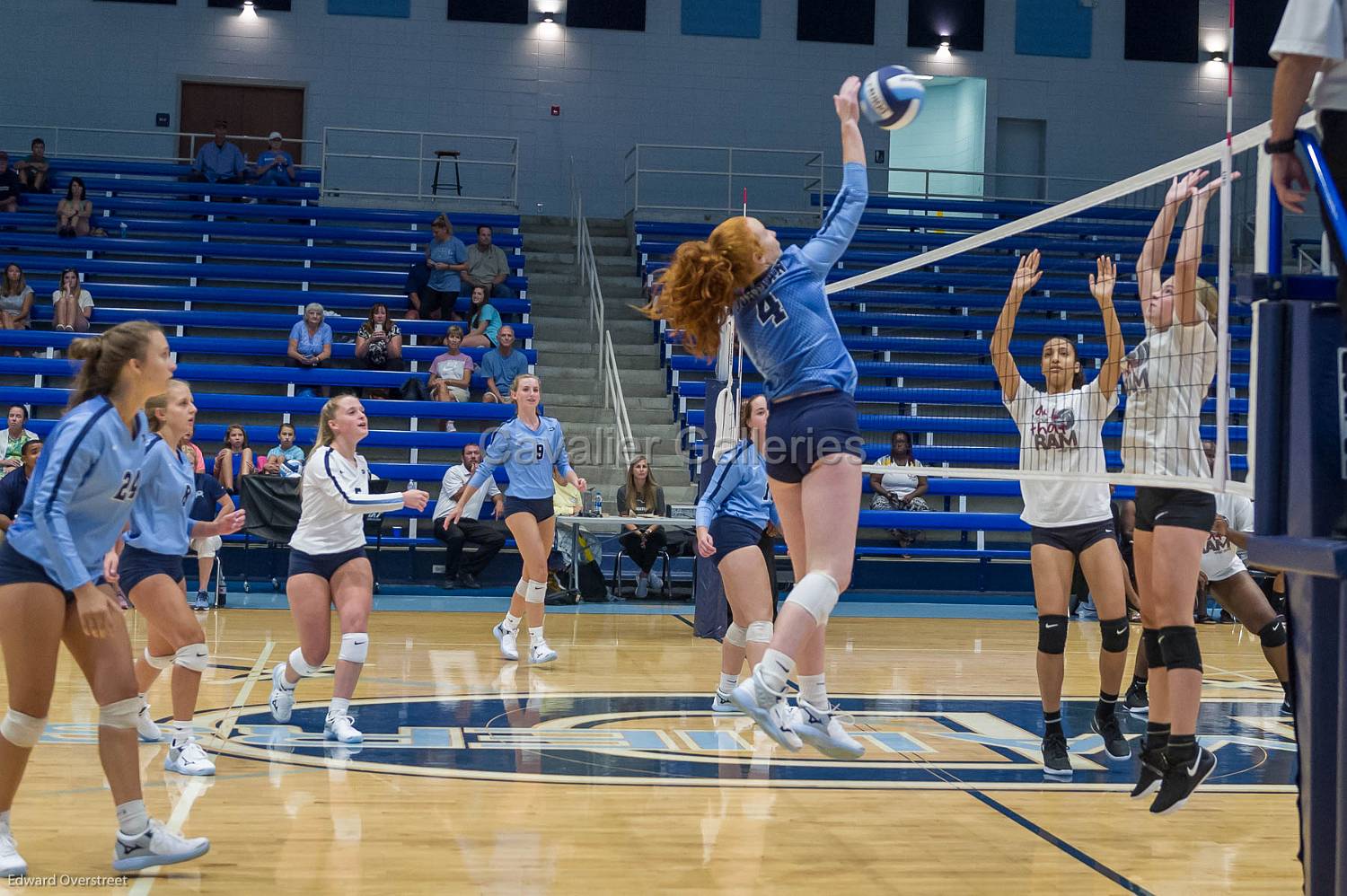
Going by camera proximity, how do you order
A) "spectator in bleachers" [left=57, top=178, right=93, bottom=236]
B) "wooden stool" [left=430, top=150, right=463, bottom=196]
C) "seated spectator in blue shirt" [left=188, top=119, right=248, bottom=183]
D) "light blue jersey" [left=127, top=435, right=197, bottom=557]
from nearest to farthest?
"light blue jersey" [left=127, top=435, right=197, bottom=557] < "spectator in bleachers" [left=57, top=178, right=93, bottom=236] < "seated spectator in blue shirt" [left=188, top=119, right=248, bottom=183] < "wooden stool" [left=430, top=150, right=463, bottom=196]

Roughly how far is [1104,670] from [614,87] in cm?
1558

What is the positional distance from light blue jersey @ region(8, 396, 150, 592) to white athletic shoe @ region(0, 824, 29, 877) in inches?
35.2

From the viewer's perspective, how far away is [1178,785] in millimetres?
4469

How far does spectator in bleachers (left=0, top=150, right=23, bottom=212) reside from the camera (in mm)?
16797

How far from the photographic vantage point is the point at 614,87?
1975 cm

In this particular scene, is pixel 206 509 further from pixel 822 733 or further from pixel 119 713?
pixel 822 733

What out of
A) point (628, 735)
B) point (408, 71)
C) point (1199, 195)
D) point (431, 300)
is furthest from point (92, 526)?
point (408, 71)

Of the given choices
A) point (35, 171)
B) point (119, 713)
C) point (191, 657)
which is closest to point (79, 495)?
point (119, 713)

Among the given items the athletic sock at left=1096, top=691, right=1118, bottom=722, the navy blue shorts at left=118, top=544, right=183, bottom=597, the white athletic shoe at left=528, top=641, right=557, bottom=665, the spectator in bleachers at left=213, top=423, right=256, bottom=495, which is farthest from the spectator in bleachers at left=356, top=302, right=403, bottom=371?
the athletic sock at left=1096, top=691, right=1118, bottom=722

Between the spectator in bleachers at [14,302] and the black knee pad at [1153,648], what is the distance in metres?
13.3

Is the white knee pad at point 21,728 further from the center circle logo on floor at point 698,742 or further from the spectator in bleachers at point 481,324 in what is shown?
the spectator in bleachers at point 481,324

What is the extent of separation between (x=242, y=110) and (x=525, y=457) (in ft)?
42.8

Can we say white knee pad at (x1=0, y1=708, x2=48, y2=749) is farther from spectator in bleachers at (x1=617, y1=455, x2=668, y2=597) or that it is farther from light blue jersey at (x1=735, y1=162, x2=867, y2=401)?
spectator in bleachers at (x1=617, y1=455, x2=668, y2=597)

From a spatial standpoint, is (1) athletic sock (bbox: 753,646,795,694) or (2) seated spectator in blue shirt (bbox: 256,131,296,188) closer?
(1) athletic sock (bbox: 753,646,795,694)
